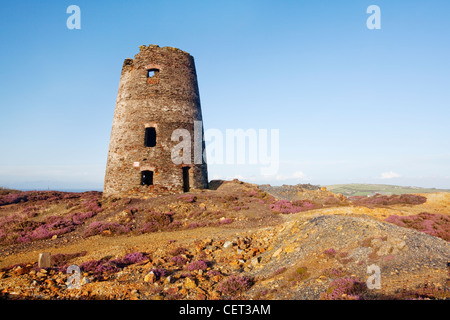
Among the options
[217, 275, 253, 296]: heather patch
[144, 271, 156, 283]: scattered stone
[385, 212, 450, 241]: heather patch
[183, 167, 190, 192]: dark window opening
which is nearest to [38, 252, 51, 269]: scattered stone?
[144, 271, 156, 283]: scattered stone

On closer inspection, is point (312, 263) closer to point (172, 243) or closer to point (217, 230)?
point (172, 243)

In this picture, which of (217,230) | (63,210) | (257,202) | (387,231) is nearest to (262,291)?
(387,231)

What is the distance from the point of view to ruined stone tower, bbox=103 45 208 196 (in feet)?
73.3

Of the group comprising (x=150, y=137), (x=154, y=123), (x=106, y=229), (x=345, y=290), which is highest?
(x=154, y=123)

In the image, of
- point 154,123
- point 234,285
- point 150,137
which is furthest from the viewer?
point 150,137

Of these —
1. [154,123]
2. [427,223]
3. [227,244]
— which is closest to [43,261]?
[227,244]

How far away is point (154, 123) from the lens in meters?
22.9

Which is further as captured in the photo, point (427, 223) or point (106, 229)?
point (106, 229)

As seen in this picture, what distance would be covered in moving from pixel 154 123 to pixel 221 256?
1565 centimetres

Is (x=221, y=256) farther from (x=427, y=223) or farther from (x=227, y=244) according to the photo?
(x=427, y=223)

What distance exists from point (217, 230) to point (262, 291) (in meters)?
8.44

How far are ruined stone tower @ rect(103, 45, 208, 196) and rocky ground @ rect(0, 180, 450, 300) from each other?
421cm
